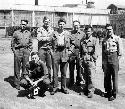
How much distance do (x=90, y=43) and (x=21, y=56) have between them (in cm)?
227

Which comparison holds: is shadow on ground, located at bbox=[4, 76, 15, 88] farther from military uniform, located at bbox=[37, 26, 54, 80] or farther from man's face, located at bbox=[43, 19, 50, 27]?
man's face, located at bbox=[43, 19, 50, 27]

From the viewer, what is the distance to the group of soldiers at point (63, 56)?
319 inches

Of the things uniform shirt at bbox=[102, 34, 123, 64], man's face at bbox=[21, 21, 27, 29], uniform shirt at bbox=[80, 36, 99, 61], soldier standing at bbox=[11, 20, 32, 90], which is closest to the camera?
uniform shirt at bbox=[102, 34, 123, 64]

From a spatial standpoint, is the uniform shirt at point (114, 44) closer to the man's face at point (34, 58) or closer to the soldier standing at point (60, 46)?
the soldier standing at point (60, 46)

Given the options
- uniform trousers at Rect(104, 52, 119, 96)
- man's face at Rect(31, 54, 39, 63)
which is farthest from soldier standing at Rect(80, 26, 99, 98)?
man's face at Rect(31, 54, 39, 63)

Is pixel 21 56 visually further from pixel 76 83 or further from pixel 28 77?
pixel 76 83

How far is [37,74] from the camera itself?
27.0 ft

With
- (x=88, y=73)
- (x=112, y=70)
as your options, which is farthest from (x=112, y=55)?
(x=88, y=73)

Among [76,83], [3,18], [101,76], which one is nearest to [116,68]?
[76,83]

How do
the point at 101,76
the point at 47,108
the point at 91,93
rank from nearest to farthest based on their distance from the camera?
the point at 47,108
the point at 91,93
the point at 101,76

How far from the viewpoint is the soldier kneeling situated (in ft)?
26.1

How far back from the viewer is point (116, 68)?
8250mm

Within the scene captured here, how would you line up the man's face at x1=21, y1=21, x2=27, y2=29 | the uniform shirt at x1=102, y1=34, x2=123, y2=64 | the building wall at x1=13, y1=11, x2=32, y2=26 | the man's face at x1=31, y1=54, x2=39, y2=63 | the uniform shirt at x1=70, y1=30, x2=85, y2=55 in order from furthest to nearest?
the building wall at x1=13, y1=11, x2=32, y2=26 → the uniform shirt at x1=70, y1=30, x2=85, y2=55 → the man's face at x1=21, y1=21, x2=27, y2=29 → the uniform shirt at x1=102, y1=34, x2=123, y2=64 → the man's face at x1=31, y1=54, x2=39, y2=63

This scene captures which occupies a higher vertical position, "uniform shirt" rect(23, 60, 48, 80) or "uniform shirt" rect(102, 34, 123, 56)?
"uniform shirt" rect(102, 34, 123, 56)
